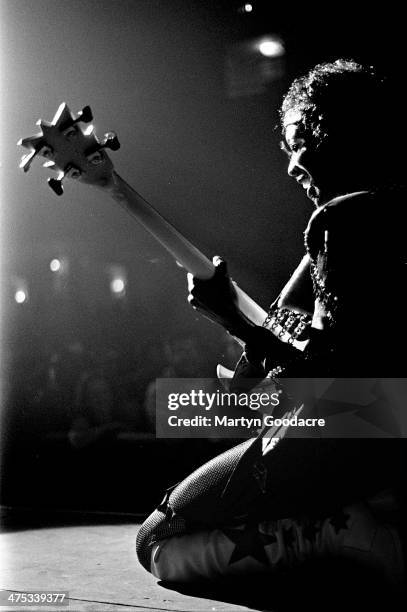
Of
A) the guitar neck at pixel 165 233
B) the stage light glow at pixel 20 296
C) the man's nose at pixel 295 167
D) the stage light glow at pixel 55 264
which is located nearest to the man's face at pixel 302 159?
the man's nose at pixel 295 167

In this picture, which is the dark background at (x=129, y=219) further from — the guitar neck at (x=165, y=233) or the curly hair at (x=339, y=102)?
the guitar neck at (x=165, y=233)

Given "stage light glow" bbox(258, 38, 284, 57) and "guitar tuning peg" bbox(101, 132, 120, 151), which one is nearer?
"guitar tuning peg" bbox(101, 132, 120, 151)

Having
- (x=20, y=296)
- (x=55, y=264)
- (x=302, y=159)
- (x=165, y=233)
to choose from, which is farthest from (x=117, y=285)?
(x=302, y=159)

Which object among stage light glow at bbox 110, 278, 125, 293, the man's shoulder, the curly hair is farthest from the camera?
stage light glow at bbox 110, 278, 125, 293

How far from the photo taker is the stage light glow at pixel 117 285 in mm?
3498

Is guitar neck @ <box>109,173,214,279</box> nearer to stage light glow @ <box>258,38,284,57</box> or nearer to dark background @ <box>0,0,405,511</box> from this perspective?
dark background @ <box>0,0,405,511</box>

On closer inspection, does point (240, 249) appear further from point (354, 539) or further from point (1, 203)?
point (354, 539)

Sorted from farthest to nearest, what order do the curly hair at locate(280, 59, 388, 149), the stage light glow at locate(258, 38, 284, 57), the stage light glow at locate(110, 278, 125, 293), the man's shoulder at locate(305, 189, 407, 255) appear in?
the stage light glow at locate(110, 278, 125, 293) < the stage light glow at locate(258, 38, 284, 57) < the curly hair at locate(280, 59, 388, 149) < the man's shoulder at locate(305, 189, 407, 255)

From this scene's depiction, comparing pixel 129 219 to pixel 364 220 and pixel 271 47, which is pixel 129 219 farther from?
pixel 364 220

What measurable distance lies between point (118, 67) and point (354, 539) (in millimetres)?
2267

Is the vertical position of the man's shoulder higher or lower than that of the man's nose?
lower

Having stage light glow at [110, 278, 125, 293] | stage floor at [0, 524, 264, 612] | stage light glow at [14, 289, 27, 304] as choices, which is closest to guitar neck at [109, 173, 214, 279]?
stage floor at [0, 524, 264, 612]

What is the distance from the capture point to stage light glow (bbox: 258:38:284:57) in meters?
2.39

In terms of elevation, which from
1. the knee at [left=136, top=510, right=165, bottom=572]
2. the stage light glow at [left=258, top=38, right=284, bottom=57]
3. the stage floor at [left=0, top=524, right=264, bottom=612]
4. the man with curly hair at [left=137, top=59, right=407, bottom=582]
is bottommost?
the stage floor at [left=0, top=524, right=264, bottom=612]
